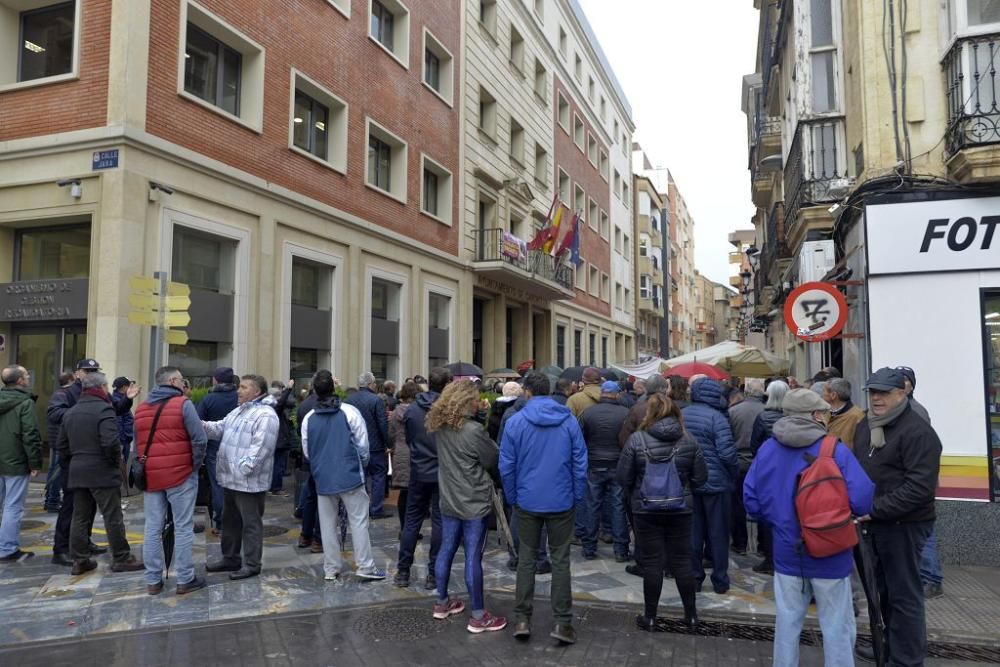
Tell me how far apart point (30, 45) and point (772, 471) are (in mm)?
13770

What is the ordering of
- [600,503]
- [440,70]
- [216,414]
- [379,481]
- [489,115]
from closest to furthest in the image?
[600,503], [216,414], [379,481], [440,70], [489,115]

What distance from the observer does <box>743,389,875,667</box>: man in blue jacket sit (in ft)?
12.4

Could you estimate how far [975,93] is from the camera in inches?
297

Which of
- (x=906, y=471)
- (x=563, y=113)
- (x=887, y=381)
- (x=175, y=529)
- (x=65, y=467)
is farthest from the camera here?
(x=563, y=113)

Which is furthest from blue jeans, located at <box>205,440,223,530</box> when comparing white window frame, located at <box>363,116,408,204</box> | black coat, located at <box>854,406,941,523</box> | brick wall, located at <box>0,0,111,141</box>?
white window frame, located at <box>363,116,408,204</box>

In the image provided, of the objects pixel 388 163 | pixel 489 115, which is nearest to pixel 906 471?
pixel 388 163

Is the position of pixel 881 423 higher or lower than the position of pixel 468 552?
higher

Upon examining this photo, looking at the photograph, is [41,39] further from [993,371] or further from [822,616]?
[993,371]

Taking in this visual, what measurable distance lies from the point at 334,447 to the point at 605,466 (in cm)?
283

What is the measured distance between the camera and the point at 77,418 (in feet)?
20.5

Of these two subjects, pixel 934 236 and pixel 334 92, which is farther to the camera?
pixel 334 92

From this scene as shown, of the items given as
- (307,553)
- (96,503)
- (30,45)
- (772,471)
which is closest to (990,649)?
(772,471)

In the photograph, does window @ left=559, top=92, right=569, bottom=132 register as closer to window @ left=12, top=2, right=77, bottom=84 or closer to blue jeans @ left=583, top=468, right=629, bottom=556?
window @ left=12, top=2, right=77, bottom=84

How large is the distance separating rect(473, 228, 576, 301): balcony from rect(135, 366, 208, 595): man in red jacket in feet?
54.1
